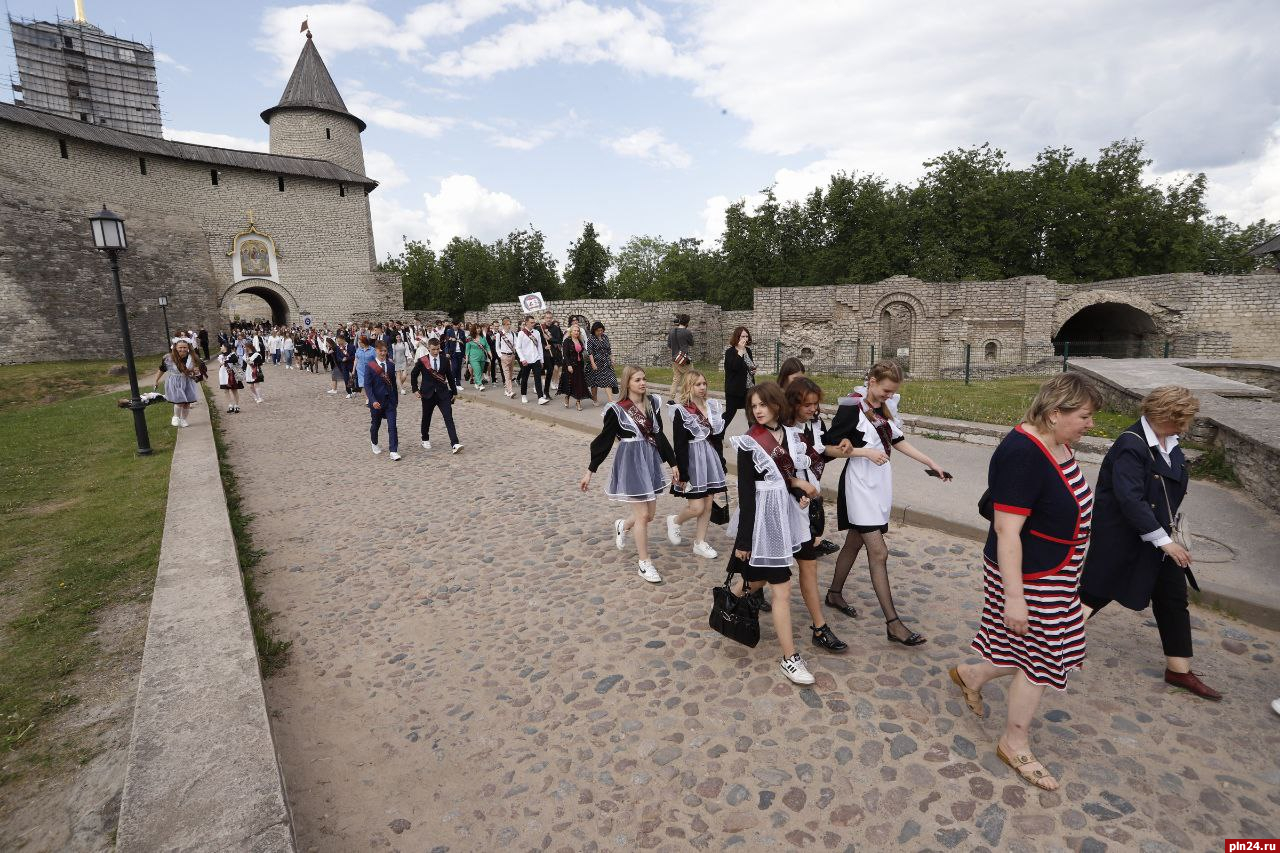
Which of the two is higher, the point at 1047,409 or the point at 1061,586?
the point at 1047,409

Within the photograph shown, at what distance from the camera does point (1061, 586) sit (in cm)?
261

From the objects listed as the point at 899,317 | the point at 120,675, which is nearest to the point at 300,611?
the point at 120,675

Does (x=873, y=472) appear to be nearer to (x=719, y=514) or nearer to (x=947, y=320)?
(x=719, y=514)

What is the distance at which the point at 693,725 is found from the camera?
10.6 ft

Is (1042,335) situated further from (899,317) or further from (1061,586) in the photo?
(1061,586)

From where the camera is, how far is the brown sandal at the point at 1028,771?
2.69 m

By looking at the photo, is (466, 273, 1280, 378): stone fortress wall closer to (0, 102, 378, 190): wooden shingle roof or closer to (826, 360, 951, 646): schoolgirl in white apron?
(826, 360, 951, 646): schoolgirl in white apron

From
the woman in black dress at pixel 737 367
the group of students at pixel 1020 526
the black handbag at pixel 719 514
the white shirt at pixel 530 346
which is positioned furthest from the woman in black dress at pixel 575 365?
the group of students at pixel 1020 526

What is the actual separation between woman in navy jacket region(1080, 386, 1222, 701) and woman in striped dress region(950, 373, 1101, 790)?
1.99ft

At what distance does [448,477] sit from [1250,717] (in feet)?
25.7


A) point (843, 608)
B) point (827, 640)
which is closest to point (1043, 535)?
point (827, 640)

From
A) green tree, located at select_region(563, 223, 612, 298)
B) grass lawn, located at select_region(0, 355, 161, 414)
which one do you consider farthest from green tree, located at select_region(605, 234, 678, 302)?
grass lawn, located at select_region(0, 355, 161, 414)

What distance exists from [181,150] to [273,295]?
9617 mm

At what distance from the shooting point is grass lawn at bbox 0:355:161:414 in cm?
1869
